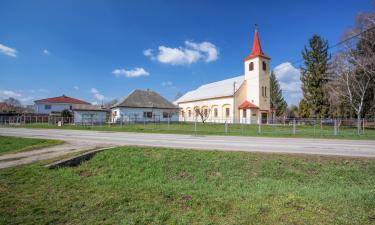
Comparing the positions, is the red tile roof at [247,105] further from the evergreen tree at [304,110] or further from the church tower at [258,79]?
the evergreen tree at [304,110]

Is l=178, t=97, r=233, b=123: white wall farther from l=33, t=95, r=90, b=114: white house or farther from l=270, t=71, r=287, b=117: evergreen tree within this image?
l=33, t=95, r=90, b=114: white house

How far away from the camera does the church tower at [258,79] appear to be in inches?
1622

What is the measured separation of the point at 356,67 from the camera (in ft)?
95.0

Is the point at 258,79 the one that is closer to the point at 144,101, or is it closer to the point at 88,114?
the point at 144,101

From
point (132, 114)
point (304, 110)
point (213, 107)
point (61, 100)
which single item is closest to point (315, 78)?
point (304, 110)

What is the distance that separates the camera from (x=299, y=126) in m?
25.7

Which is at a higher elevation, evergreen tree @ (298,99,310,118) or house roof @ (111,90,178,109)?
house roof @ (111,90,178,109)

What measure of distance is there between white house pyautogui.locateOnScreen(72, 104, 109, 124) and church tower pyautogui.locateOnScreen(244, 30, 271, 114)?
2813 cm

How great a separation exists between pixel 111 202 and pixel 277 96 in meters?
69.6

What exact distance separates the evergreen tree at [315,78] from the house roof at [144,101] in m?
26.1

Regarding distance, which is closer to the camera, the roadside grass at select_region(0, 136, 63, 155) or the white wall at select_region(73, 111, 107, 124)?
the roadside grass at select_region(0, 136, 63, 155)

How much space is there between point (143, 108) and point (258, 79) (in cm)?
2221

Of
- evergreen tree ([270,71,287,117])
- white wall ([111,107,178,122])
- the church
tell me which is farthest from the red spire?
evergreen tree ([270,71,287,117])

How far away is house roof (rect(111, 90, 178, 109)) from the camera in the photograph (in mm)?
43219
